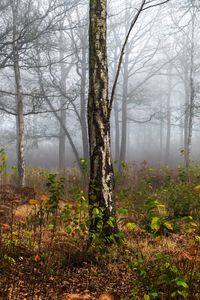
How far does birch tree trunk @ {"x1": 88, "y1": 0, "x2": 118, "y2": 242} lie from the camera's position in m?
4.66

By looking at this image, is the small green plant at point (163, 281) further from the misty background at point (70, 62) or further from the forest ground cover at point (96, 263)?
the misty background at point (70, 62)

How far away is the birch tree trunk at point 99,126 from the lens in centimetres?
466

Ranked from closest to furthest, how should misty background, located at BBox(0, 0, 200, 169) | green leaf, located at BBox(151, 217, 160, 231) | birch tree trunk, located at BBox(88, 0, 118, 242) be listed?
green leaf, located at BBox(151, 217, 160, 231), birch tree trunk, located at BBox(88, 0, 118, 242), misty background, located at BBox(0, 0, 200, 169)

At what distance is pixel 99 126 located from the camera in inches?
183

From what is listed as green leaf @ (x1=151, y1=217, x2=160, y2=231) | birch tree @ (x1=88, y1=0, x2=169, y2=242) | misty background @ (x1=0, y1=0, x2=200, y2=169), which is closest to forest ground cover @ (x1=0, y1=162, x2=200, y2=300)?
green leaf @ (x1=151, y1=217, x2=160, y2=231)

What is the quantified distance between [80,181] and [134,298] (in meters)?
8.18

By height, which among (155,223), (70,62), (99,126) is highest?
(70,62)

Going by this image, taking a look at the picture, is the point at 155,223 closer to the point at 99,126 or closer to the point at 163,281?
the point at 163,281

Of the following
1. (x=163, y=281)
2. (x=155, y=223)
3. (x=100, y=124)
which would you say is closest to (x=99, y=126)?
(x=100, y=124)

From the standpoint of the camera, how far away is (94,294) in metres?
3.58

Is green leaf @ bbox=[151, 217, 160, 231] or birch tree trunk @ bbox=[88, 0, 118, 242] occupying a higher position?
birch tree trunk @ bbox=[88, 0, 118, 242]

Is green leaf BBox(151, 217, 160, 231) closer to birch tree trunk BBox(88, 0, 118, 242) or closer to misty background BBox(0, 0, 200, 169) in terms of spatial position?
birch tree trunk BBox(88, 0, 118, 242)

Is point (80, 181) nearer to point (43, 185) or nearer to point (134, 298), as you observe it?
point (43, 185)

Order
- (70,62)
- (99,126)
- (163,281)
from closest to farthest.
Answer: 1. (163,281)
2. (99,126)
3. (70,62)
